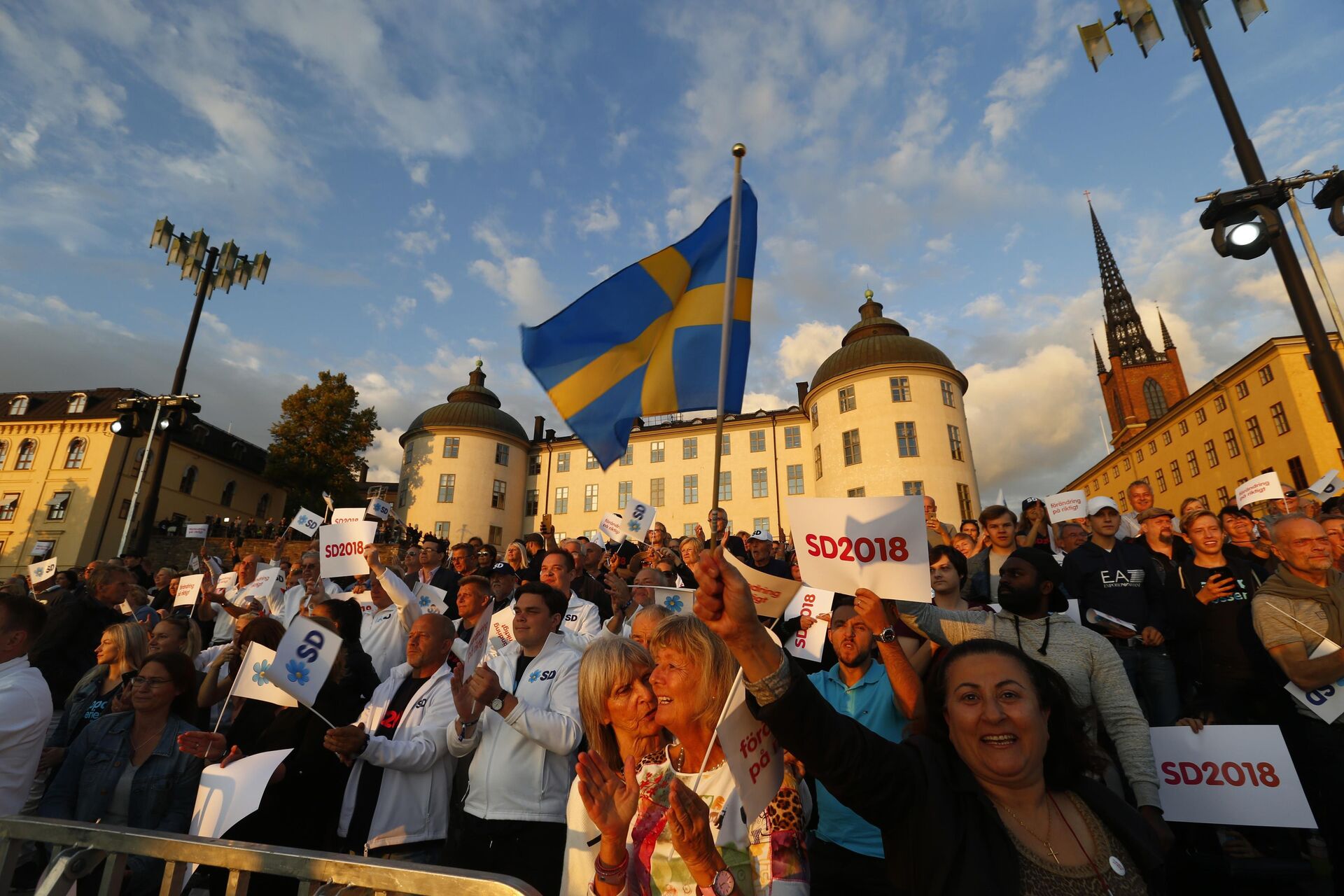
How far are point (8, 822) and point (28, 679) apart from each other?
2330 mm

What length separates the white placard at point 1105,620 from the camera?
4695mm

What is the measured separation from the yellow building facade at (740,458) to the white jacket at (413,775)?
33.0m

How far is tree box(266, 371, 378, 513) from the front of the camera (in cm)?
4616

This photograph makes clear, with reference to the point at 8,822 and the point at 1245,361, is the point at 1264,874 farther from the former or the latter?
the point at 1245,361

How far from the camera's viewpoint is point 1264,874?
9.64ft

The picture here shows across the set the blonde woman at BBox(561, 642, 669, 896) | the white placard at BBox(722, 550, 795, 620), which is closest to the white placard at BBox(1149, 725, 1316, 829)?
the white placard at BBox(722, 550, 795, 620)

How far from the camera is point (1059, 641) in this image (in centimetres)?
377

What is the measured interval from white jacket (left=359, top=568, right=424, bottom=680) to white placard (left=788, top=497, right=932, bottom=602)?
4362 mm

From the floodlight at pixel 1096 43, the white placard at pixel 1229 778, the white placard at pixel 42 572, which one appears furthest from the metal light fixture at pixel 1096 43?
the white placard at pixel 42 572

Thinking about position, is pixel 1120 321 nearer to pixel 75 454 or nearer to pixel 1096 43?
pixel 1096 43

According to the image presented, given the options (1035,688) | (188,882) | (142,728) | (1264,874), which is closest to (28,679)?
(142,728)

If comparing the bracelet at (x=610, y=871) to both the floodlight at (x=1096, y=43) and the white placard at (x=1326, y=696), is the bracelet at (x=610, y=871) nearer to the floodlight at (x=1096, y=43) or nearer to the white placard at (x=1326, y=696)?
the white placard at (x=1326, y=696)

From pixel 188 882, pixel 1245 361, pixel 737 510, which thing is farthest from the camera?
pixel 1245 361

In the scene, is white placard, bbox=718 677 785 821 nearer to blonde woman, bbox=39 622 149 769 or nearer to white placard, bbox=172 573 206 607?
blonde woman, bbox=39 622 149 769
